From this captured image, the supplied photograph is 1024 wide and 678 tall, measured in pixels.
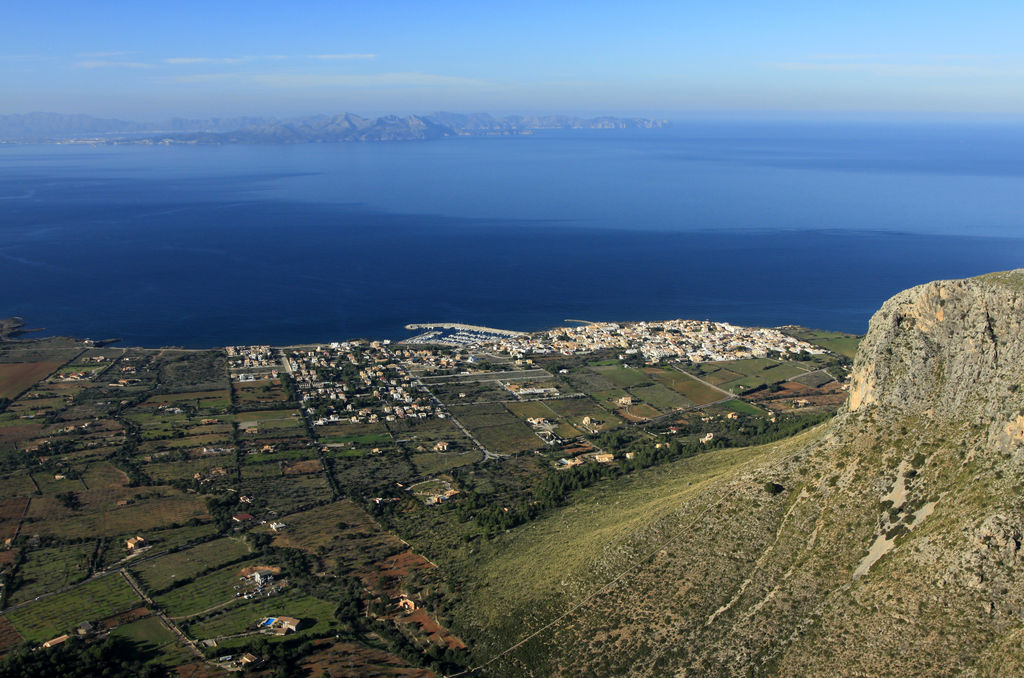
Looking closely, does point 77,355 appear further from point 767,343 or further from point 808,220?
point 808,220

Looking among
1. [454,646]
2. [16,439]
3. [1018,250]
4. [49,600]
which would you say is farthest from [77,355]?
[1018,250]

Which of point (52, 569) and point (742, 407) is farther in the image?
point (742, 407)

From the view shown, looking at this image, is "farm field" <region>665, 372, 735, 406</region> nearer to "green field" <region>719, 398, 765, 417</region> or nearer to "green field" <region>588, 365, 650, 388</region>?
"green field" <region>719, 398, 765, 417</region>

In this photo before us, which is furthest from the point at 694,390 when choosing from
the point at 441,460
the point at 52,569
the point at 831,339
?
the point at 52,569

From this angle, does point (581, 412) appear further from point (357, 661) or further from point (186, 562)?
point (357, 661)

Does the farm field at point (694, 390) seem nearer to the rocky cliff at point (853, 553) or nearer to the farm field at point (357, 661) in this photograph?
the rocky cliff at point (853, 553)

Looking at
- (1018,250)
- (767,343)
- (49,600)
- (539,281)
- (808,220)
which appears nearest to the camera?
(49,600)

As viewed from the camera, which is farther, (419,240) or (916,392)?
(419,240)
